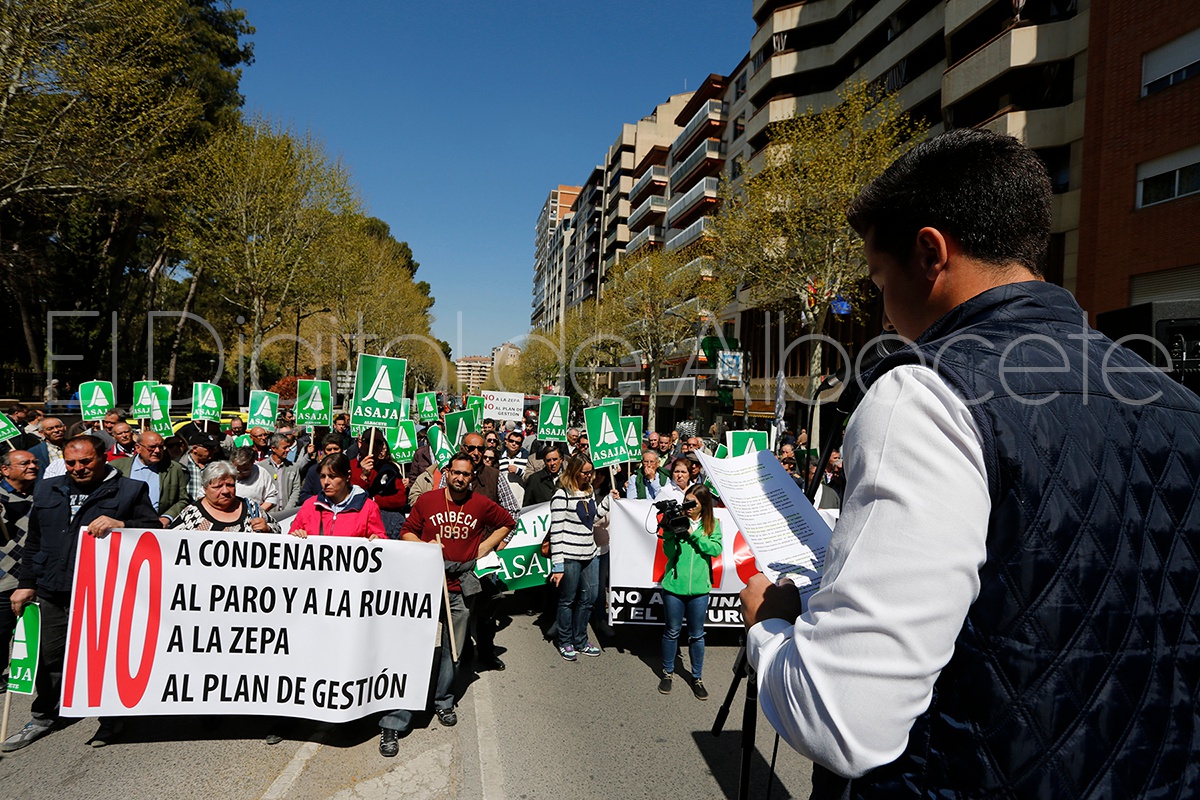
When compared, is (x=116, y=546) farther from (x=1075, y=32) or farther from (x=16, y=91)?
(x=1075, y=32)

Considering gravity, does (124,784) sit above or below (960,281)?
below

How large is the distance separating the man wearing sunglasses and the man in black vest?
781 cm

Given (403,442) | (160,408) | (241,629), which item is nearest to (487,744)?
(241,629)

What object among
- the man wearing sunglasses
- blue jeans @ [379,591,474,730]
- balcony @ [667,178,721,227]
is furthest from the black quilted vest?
balcony @ [667,178,721,227]

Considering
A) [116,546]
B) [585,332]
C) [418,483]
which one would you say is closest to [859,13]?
[585,332]

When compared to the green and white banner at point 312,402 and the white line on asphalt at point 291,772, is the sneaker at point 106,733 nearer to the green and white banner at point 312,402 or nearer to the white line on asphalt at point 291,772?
the white line on asphalt at point 291,772

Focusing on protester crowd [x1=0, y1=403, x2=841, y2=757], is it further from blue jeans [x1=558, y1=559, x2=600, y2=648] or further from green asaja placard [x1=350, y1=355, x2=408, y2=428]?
green asaja placard [x1=350, y1=355, x2=408, y2=428]

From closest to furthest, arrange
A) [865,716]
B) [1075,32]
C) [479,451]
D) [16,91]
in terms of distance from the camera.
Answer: [865,716]
[479,451]
[16,91]
[1075,32]

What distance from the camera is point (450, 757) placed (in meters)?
4.33

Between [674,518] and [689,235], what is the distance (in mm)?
41566

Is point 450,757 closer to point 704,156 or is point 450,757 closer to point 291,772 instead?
point 291,772

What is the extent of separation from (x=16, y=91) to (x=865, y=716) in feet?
65.7

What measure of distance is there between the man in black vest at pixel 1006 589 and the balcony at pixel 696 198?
43453 millimetres

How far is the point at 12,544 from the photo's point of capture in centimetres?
502
